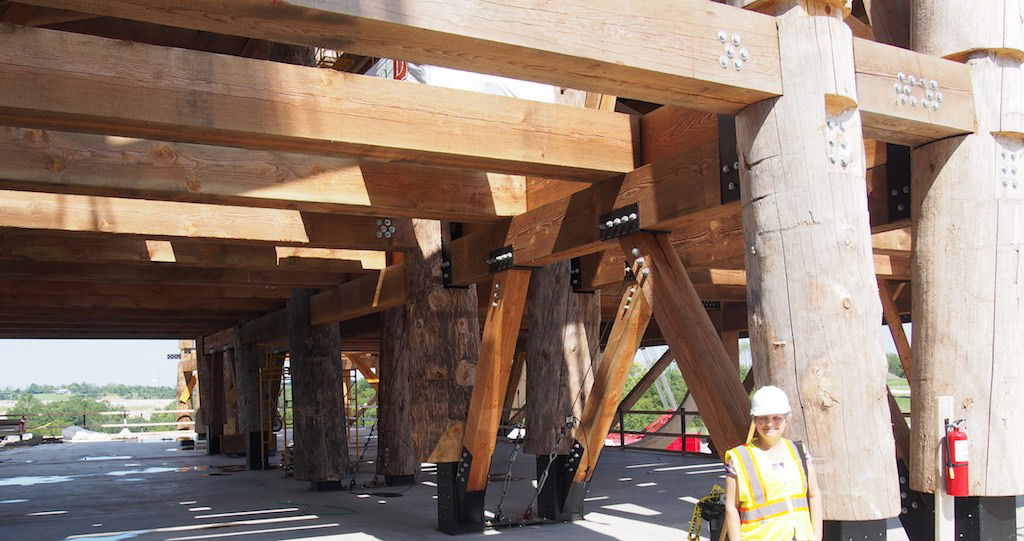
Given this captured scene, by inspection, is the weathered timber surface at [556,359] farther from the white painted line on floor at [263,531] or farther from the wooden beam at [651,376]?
the wooden beam at [651,376]

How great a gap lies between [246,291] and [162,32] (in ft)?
14.8

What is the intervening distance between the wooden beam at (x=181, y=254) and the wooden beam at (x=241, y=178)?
2.89 m

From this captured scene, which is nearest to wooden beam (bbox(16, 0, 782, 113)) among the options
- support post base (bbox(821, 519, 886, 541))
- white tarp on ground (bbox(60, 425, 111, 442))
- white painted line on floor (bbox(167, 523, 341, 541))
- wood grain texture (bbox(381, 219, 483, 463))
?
support post base (bbox(821, 519, 886, 541))

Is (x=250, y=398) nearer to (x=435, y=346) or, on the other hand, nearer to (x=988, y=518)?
(x=435, y=346)

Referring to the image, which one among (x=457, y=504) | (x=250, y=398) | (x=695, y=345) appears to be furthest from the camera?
(x=250, y=398)

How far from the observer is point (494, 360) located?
25.9 feet

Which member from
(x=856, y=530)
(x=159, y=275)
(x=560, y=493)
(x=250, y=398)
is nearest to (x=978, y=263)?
(x=856, y=530)

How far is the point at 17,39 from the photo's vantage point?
4355mm

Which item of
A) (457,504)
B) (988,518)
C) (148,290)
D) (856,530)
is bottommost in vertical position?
(457,504)

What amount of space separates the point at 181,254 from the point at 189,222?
1859 millimetres

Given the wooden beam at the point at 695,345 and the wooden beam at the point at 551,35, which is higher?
the wooden beam at the point at 551,35

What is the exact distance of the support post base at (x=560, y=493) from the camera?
28.8 ft

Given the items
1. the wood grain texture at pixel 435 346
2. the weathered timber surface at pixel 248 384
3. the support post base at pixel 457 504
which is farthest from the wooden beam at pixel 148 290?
the support post base at pixel 457 504

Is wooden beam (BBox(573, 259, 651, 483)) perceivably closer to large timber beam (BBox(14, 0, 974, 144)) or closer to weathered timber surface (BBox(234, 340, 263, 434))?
large timber beam (BBox(14, 0, 974, 144))
